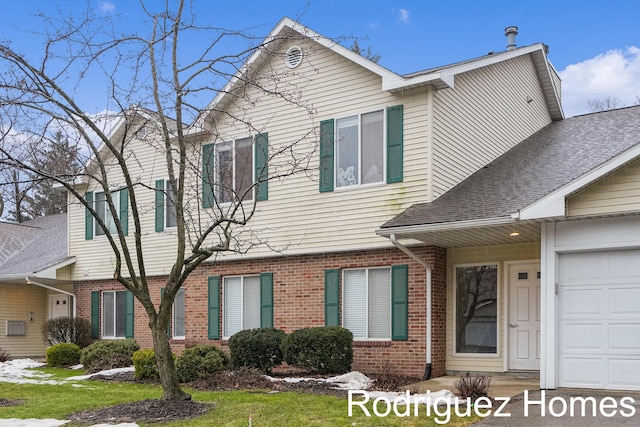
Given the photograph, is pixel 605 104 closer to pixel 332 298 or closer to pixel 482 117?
pixel 482 117

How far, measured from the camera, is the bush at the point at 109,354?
16.1 metres

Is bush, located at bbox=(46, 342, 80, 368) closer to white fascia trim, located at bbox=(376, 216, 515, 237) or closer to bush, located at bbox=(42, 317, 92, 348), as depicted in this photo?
bush, located at bbox=(42, 317, 92, 348)

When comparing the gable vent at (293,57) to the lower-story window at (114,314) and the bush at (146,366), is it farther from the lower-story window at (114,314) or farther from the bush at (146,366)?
the lower-story window at (114,314)

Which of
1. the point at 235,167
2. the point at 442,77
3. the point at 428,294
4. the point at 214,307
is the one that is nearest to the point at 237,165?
the point at 235,167

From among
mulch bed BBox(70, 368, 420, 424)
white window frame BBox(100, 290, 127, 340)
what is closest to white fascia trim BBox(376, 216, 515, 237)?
mulch bed BBox(70, 368, 420, 424)

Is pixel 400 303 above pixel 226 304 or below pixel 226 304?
above

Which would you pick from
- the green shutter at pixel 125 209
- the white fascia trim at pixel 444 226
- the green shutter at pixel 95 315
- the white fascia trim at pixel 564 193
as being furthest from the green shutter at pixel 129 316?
the white fascia trim at pixel 564 193

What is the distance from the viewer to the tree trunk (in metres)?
10.1

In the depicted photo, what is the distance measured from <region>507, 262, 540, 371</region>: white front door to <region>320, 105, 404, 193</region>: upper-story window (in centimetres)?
288

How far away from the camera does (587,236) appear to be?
34.0ft

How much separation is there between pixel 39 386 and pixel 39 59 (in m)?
6.31

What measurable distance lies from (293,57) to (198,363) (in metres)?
6.80

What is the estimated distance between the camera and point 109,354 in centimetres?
1650

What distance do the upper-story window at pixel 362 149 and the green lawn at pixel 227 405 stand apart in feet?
15.8
